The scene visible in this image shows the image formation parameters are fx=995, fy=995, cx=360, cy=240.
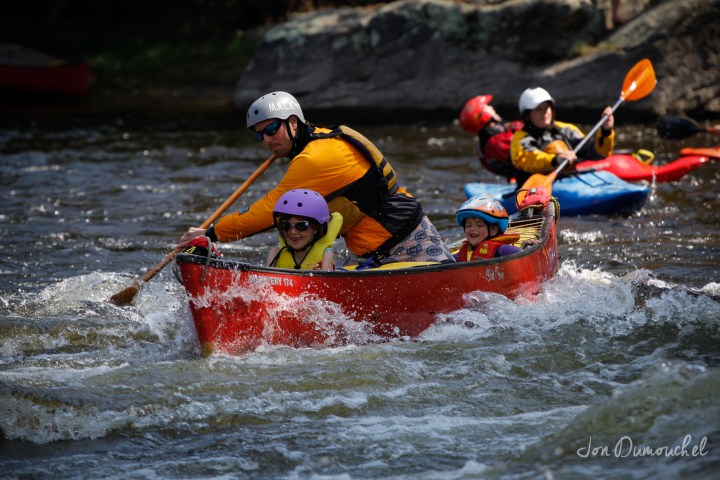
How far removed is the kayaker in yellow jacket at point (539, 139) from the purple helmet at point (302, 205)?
4037mm

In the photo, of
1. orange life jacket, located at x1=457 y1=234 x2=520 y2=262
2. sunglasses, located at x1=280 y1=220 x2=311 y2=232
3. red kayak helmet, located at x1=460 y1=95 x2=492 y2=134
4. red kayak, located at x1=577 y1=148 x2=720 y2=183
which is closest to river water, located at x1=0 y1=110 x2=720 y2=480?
orange life jacket, located at x1=457 y1=234 x2=520 y2=262

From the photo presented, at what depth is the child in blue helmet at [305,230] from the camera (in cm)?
568

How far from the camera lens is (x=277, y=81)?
1681cm

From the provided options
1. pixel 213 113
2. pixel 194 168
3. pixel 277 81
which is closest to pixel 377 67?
pixel 277 81

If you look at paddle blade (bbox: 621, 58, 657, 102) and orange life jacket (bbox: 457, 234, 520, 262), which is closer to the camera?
orange life jacket (bbox: 457, 234, 520, 262)

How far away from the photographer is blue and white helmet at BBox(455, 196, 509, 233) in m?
6.48

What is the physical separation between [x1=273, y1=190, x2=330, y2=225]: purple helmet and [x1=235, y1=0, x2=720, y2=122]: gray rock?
9.59m

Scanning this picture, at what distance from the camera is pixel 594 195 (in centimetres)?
952

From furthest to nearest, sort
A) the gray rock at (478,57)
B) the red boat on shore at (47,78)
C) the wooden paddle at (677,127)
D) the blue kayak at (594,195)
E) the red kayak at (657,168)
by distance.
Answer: the red boat on shore at (47,78) < the gray rock at (478,57) < the red kayak at (657,168) < the wooden paddle at (677,127) < the blue kayak at (594,195)

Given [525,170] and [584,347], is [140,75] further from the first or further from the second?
[584,347]

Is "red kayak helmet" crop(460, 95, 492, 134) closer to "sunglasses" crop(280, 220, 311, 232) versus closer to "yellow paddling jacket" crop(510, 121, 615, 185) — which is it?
"yellow paddling jacket" crop(510, 121, 615, 185)

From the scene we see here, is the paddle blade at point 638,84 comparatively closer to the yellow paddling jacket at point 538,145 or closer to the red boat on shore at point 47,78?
the yellow paddling jacket at point 538,145

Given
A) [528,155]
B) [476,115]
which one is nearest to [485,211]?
[528,155]

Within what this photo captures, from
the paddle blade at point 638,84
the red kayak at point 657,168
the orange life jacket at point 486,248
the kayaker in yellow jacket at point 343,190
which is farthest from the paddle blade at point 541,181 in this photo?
the kayaker in yellow jacket at point 343,190
